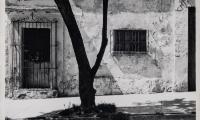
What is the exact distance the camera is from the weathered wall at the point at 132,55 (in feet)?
23.1

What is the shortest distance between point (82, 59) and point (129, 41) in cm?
186

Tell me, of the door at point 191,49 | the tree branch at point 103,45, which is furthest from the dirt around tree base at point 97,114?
the tree branch at point 103,45

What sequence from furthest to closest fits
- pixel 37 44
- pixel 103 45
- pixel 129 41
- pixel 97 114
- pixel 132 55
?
1. pixel 129 41
2. pixel 132 55
3. pixel 37 44
4. pixel 103 45
5. pixel 97 114

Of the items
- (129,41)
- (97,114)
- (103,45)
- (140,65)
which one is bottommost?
(97,114)

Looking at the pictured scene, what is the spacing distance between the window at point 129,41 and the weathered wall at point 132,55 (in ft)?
0.44

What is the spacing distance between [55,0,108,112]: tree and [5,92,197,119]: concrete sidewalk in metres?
0.14

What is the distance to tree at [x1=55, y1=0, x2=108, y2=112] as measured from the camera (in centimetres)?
658

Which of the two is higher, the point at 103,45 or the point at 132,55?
the point at 103,45

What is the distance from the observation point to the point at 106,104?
654cm

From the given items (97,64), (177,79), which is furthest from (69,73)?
(177,79)

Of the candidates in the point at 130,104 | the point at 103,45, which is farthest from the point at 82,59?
the point at 130,104

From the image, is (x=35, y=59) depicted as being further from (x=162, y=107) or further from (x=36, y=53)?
(x=162, y=107)

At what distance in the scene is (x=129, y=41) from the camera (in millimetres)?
8352

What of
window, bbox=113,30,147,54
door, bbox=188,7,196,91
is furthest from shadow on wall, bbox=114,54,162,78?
door, bbox=188,7,196,91
